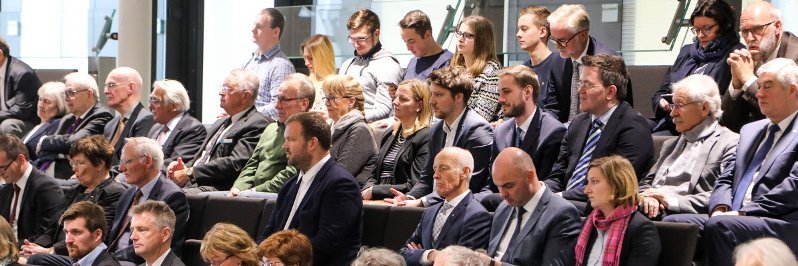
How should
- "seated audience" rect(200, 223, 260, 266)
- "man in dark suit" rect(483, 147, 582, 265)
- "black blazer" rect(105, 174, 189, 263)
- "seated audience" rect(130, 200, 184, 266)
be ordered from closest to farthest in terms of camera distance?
"man in dark suit" rect(483, 147, 582, 265)
"seated audience" rect(200, 223, 260, 266)
"seated audience" rect(130, 200, 184, 266)
"black blazer" rect(105, 174, 189, 263)

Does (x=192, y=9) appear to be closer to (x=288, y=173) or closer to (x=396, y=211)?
(x=288, y=173)

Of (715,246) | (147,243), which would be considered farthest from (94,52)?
(715,246)

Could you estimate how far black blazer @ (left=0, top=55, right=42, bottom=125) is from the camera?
9.20 metres

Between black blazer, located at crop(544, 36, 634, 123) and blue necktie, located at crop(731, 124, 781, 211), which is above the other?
black blazer, located at crop(544, 36, 634, 123)

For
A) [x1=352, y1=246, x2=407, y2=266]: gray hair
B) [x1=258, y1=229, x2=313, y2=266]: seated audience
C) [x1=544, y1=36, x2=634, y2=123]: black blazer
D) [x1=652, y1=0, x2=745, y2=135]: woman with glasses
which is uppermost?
[x1=652, y1=0, x2=745, y2=135]: woman with glasses

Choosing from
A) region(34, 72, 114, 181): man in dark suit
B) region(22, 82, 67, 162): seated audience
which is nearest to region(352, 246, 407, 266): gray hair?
region(34, 72, 114, 181): man in dark suit

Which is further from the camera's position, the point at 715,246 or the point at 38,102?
the point at 38,102

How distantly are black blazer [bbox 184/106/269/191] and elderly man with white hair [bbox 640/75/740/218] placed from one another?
237 cm

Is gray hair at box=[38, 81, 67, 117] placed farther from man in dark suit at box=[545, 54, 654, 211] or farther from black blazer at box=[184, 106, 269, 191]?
man in dark suit at box=[545, 54, 654, 211]

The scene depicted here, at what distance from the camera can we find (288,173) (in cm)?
666

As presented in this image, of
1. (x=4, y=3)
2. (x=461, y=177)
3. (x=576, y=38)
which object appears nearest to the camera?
(x=461, y=177)

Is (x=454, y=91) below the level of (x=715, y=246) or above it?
above

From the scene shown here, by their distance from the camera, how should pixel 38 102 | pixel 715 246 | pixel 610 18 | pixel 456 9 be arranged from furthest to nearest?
pixel 38 102 → pixel 456 9 → pixel 610 18 → pixel 715 246

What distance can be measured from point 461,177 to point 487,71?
1.38m
